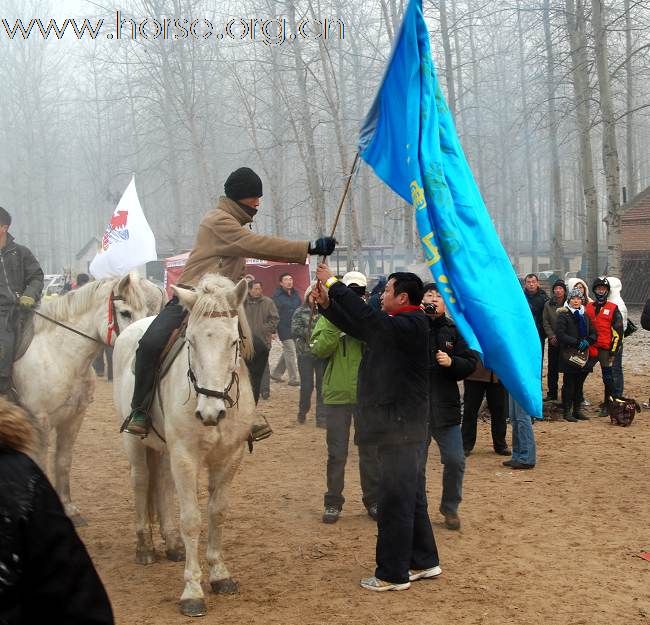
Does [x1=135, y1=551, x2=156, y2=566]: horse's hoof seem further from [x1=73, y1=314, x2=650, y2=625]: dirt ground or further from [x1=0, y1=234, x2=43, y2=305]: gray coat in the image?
[x1=0, y1=234, x2=43, y2=305]: gray coat

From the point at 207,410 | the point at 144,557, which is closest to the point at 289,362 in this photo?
the point at 144,557

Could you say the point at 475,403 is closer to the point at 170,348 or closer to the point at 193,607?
the point at 170,348

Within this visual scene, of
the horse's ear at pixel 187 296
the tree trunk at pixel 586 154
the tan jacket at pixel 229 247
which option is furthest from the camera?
the tree trunk at pixel 586 154

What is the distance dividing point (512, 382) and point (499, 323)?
0.40m

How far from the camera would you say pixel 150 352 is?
19.3 feet

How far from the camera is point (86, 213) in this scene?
81.2 meters

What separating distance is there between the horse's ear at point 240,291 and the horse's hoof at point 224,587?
193 centimetres

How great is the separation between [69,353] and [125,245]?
824cm

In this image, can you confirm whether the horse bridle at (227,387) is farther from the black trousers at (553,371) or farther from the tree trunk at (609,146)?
the tree trunk at (609,146)

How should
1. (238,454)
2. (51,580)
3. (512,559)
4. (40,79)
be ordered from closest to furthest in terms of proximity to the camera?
(51,580) → (238,454) → (512,559) → (40,79)

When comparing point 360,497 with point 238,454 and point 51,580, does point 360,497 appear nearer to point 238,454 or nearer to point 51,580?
point 238,454

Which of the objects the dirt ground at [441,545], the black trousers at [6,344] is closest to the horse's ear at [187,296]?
the dirt ground at [441,545]

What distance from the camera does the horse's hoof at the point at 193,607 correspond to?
17.4 ft

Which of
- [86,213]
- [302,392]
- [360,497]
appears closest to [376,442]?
[360,497]
